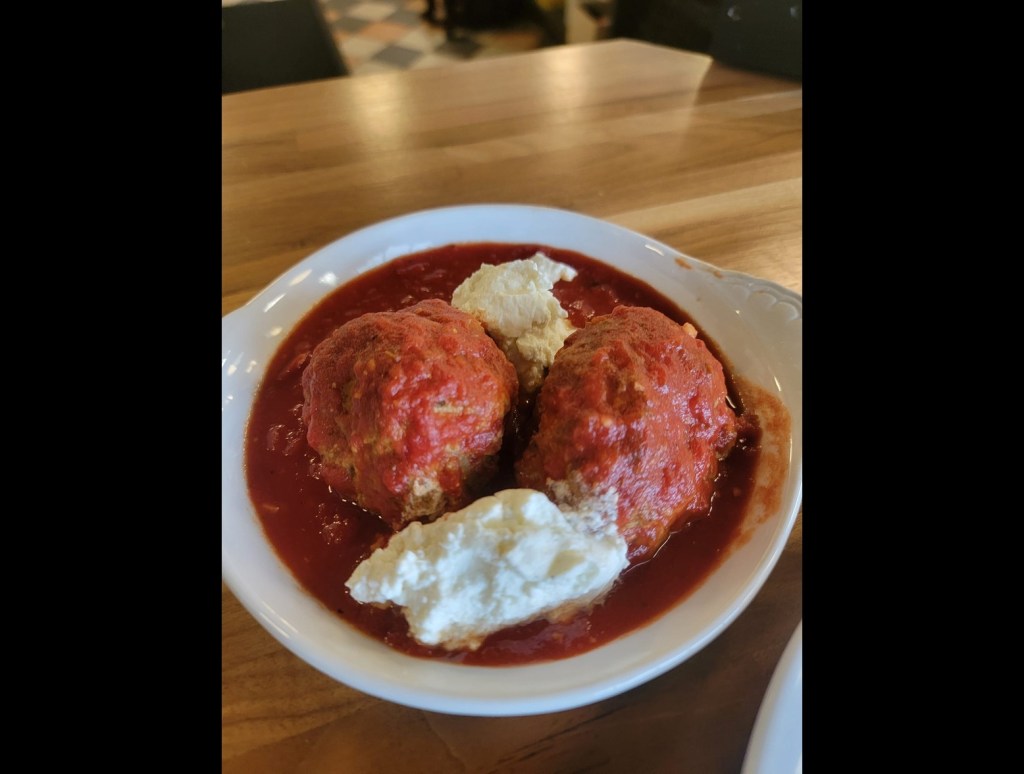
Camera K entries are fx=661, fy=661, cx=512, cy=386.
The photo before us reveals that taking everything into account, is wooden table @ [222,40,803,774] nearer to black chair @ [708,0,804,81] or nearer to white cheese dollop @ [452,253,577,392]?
black chair @ [708,0,804,81]

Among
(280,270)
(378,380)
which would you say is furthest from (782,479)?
(280,270)

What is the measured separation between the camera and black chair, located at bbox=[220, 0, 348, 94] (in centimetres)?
288

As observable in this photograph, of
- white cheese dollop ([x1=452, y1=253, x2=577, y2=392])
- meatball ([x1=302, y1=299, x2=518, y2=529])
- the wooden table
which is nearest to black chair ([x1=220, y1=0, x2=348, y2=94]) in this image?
→ the wooden table

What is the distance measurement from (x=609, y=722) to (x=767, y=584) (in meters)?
0.42

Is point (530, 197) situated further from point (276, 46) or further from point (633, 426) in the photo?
point (276, 46)

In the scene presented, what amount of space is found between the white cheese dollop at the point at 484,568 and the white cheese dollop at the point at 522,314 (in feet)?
1.20

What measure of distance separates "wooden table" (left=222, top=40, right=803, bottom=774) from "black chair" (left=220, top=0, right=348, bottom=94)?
1.10 ft

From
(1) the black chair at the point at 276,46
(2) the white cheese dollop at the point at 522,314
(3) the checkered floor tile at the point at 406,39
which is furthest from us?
(3) the checkered floor tile at the point at 406,39

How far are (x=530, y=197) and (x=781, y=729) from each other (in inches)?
68.5

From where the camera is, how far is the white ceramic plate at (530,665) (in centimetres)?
100

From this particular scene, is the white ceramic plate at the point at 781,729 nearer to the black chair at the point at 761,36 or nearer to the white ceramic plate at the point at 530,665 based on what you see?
the white ceramic plate at the point at 530,665

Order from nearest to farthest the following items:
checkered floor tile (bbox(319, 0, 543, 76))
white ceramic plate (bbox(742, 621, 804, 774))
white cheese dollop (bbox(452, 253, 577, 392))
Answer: white ceramic plate (bbox(742, 621, 804, 774))
white cheese dollop (bbox(452, 253, 577, 392))
checkered floor tile (bbox(319, 0, 543, 76))

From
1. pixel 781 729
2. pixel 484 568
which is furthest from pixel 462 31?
pixel 781 729

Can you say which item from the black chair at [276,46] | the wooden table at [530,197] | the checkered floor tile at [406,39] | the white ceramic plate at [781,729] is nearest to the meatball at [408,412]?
the wooden table at [530,197]
